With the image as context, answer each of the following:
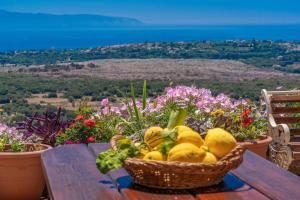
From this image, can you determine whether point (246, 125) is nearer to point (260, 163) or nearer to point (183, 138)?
point (260, 163)

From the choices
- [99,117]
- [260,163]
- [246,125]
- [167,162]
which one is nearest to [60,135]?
[99,117]

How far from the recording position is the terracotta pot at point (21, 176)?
3.98m

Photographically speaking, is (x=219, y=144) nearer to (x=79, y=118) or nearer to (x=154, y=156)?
(x=154, y=156)

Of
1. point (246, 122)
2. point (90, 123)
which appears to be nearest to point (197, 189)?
point (246, 122)

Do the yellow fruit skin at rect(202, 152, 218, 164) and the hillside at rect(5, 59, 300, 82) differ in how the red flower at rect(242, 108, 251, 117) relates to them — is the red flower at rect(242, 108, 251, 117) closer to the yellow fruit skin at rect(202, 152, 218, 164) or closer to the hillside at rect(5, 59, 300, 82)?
the yellow fruit skin at rect(202, 152, 218, 164)

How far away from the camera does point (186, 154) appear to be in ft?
7.09

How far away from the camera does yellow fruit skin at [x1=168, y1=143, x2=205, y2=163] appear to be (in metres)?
2.16

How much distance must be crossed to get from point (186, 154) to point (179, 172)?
0.08 m

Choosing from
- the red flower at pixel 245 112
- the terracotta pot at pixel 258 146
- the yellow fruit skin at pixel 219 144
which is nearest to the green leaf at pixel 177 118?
the yellow fruit skin at pixel 219 144

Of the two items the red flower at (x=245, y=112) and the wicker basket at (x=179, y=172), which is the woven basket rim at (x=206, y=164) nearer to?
the wicker basket at (x=179, y=172)

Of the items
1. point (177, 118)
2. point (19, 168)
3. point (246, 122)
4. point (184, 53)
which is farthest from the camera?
point (184, 53)

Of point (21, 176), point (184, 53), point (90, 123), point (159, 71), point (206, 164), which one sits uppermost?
point (206, 164)

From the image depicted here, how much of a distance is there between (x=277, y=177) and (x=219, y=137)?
0.34 m

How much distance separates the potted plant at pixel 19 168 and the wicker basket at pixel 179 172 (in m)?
1.92
